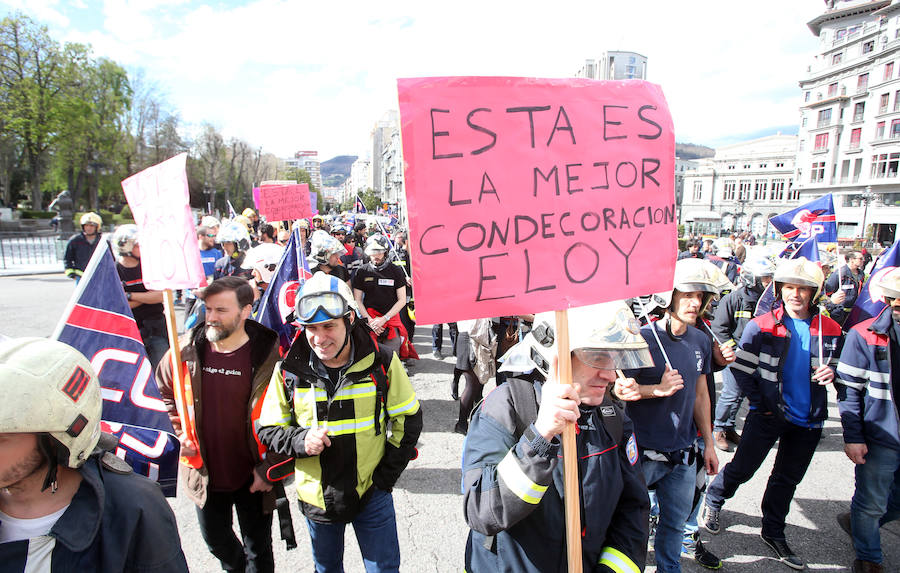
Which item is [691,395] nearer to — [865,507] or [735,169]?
[865,507]

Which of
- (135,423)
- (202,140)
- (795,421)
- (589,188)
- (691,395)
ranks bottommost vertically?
(795,421)

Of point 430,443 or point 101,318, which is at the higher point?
point 101,318

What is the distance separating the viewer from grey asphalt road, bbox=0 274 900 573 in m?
3.43

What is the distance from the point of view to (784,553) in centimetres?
348

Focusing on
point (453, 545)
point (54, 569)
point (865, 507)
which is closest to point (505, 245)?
point (54, 569)

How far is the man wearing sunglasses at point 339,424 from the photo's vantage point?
247 centimetres

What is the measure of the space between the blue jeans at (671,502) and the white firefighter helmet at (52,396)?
291cm

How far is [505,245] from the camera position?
169 cm

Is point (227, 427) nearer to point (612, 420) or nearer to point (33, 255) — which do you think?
point (612, 420)

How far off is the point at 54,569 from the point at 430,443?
13.4ft

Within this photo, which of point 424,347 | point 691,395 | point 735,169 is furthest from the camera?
point 735,169

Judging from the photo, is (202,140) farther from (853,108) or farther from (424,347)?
(853,108)

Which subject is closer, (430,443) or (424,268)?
(424,268)

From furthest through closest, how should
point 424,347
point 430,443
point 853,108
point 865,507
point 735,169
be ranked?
point 735,169 → point 853,108 → point 424,347 → point 430,443 → point 865,507
